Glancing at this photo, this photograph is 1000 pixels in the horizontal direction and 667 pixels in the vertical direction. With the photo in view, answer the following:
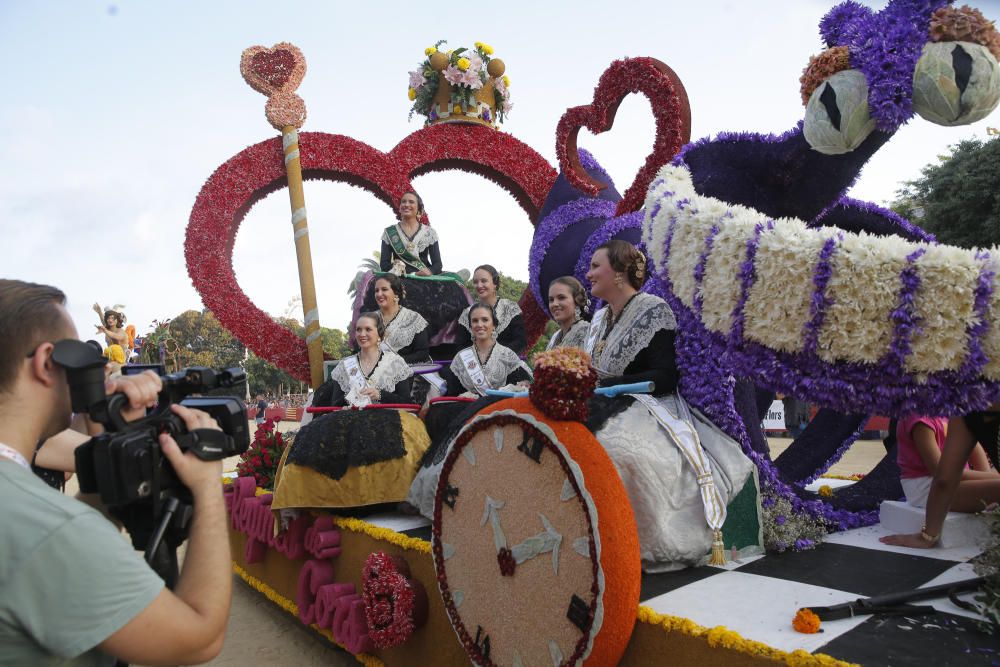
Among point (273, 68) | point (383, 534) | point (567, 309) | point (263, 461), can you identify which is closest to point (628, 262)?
point (567, 309)

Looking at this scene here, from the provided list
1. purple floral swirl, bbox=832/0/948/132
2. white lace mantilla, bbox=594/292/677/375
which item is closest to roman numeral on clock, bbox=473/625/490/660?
white lace mantilla, bbox=594/292/677/375

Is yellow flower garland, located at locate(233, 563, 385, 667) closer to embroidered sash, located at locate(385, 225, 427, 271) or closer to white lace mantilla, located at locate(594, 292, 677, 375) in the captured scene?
white lace mantilla, located at locate(594, 292, 677, 375)

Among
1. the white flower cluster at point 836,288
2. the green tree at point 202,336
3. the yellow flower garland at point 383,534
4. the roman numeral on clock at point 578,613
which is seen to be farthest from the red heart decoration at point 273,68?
the green tree at point 202,336

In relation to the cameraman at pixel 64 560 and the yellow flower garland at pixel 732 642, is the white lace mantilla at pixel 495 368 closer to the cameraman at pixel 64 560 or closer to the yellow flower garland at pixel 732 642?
the yellow flower garland at pixel 732 642

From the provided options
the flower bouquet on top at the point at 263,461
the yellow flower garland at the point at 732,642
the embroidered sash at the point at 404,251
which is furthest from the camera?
the embroidered sash at the point at 404,251

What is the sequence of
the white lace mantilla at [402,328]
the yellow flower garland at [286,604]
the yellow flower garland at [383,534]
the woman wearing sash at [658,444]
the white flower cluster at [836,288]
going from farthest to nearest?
the white lace mantilla at [402,328], the yellow flower garland at [286,604], the yellow flower garland at [383,534], the woman wearing sash at [658,444], the white flower cluster at [836,288]

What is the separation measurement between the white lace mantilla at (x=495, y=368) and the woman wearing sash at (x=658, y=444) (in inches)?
56.4

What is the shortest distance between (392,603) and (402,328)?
249 centimetres

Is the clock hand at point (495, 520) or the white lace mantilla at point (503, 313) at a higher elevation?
the white lace mantilla at point (503, 313)

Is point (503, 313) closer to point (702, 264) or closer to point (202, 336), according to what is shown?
point (702, 264)

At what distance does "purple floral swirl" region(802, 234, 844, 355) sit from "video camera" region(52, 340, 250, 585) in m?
1.74

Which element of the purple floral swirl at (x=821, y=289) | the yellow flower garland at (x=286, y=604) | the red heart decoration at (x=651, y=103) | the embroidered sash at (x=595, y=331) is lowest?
the yellow flower garland at (x=286, y=604)

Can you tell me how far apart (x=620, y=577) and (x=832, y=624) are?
609 millimetres

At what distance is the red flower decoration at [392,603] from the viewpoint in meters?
2.83
